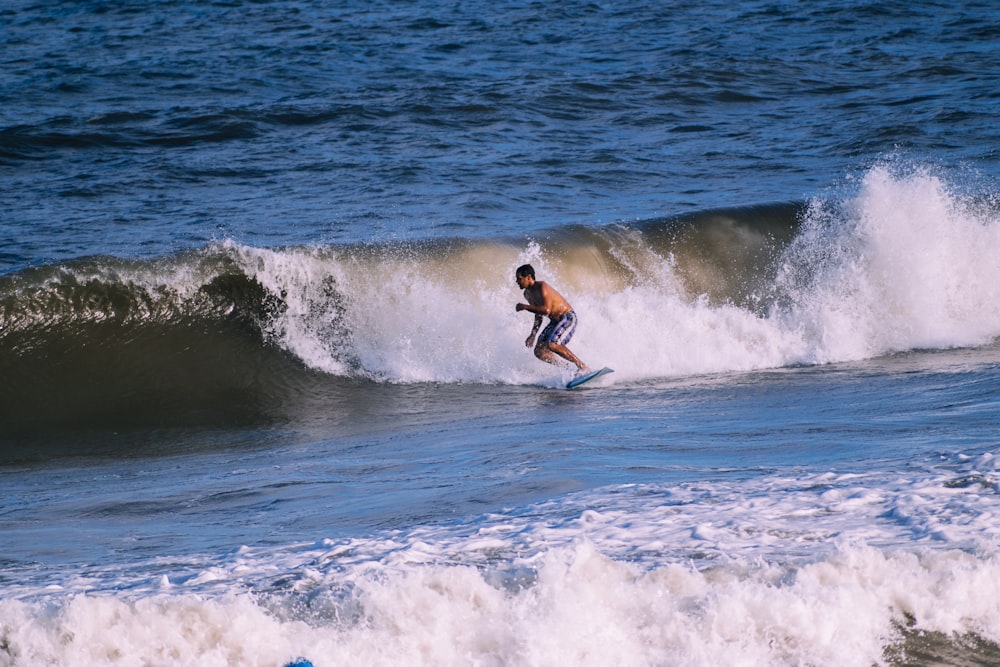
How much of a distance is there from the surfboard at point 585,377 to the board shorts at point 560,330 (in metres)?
0.55

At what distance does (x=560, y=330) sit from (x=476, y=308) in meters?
1.56

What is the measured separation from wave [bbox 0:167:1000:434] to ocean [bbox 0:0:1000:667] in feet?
0.15

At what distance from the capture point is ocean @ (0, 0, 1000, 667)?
3947 mm

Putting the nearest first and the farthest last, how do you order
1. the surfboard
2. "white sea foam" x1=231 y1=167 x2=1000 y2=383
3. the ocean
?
the ocean < the surfboard < "white sea foam" x1=231 y1=167 x2=1000 y2=383

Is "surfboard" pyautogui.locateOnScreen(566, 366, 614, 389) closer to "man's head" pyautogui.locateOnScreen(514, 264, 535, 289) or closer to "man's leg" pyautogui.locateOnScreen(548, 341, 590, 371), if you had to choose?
"man's leg" pyautogui.locateOnScreen(548, 341, 590, 371)

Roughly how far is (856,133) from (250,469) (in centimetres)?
1482

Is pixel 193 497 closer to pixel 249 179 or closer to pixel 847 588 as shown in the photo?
pixel 847 588

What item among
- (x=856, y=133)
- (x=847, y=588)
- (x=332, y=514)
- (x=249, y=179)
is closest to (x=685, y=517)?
(x=847, y=588)

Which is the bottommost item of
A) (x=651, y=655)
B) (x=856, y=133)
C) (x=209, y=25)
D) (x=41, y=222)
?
(x=651, y=655)

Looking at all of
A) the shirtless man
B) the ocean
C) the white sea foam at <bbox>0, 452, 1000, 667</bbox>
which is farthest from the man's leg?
the white sea foam at <bbox>0, 452, 1000, 667</bbox>

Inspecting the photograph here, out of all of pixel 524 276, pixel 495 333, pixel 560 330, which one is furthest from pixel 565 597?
pixel 495 333

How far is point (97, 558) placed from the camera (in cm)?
490

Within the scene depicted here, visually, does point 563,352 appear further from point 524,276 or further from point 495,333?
point 495,333

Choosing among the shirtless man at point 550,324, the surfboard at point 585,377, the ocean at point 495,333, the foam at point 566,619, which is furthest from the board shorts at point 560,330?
the foam at point 566,619
